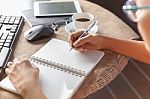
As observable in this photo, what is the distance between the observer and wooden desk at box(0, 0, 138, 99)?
100 cm

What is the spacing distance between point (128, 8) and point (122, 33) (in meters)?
0.39

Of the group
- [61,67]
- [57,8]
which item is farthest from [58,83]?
[57,8]

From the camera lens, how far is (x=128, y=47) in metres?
1.16

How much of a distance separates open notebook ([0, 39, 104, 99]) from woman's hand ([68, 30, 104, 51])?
0.02 m

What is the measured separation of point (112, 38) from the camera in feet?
3.83

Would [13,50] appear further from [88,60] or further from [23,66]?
[88,60]

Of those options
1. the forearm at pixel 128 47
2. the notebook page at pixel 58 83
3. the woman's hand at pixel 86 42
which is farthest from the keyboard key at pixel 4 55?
the forearm at pixel 128 47

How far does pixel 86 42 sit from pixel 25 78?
29 centimetres

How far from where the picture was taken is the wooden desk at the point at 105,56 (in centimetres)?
100

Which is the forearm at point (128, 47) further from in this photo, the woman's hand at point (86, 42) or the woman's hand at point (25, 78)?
the woman's hand at point (25, 78)

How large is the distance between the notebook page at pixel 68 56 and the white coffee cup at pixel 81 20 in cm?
11

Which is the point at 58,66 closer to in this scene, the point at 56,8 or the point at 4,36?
the point at 4,36

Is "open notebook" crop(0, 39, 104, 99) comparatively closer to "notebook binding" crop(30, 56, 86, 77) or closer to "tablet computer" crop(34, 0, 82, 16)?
"notebook binding" crop(30, 56, 86, 77)

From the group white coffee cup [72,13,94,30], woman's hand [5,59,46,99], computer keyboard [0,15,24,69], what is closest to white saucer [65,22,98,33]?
white coffee cup [72,13,94,30]
